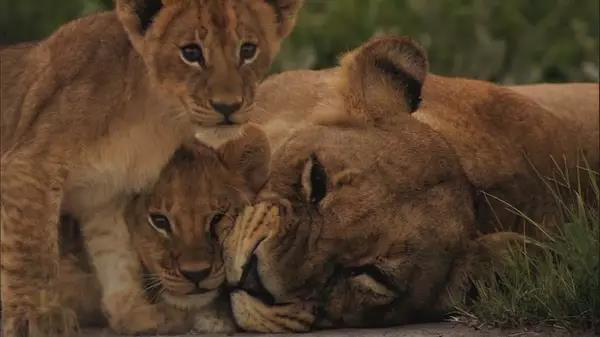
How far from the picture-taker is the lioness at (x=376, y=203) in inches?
128

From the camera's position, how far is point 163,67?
312 centimetres

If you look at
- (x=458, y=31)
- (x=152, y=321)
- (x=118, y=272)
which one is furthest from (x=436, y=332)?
(x=458, y=31)

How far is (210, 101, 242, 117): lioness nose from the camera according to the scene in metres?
3.02

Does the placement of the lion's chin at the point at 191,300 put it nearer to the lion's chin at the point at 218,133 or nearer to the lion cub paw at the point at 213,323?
the lion cub paw at the point at 213,323

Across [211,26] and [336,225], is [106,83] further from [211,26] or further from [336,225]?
[336,225]

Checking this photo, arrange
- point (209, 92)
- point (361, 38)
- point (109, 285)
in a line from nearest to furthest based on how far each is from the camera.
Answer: point (209, 92), point (109, 285), point (361, 38)

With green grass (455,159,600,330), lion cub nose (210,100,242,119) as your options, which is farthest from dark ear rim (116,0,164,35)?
green grass (455,159,600,330)

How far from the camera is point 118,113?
319 cm

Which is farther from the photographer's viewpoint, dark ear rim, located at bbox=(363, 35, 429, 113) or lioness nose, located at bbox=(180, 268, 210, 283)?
dark ear rim, located at bbox=(363, 35, 429, 113)

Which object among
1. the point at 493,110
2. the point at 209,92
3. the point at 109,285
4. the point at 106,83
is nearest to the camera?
the point at 209,92

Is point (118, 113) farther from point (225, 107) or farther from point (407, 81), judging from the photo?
point (407, 81)

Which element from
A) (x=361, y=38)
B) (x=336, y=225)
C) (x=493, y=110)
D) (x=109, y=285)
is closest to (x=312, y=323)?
(x=336, y=225)

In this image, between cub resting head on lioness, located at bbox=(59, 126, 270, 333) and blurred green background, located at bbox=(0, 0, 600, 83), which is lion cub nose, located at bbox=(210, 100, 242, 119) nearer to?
cub resting head on lioness, located at bbox=(59, 126, 270, 333)

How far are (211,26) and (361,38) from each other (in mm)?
2322
